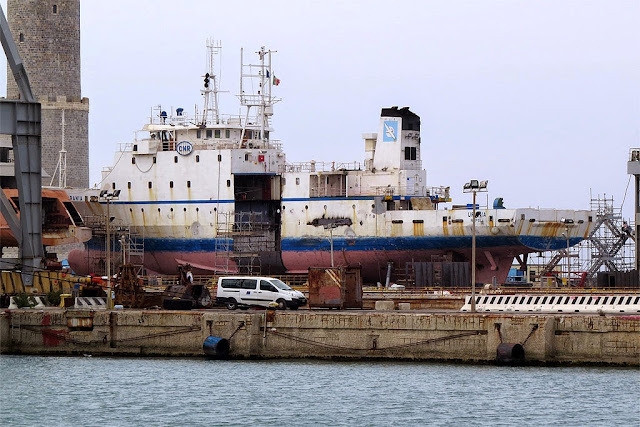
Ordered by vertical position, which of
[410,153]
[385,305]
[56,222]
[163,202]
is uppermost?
[410,153]

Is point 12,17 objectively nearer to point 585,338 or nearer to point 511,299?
point 511,299

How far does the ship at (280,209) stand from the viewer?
7294 centimetres

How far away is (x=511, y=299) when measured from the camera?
166 ft

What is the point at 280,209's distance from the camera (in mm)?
76562

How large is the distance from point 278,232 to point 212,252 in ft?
12.0

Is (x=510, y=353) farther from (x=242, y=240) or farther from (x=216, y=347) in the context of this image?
(x=242, y=240)

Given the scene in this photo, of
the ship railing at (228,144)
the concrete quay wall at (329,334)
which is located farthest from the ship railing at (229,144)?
the concrete quay wall at (329,334)

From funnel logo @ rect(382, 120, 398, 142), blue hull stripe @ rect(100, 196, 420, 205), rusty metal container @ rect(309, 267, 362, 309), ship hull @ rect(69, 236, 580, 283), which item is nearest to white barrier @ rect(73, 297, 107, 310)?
rusty metal container @ rect(309, 267, 362, 309)

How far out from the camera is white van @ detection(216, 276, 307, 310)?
1954 inches

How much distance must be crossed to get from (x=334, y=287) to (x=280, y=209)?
27845 millimetres

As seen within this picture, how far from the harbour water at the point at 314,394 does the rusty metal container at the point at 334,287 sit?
5217 mm

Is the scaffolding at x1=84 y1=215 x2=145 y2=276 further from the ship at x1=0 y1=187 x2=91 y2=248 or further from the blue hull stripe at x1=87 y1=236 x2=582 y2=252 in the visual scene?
the blue hull stripe at x1=87 y1=236 x2=582 y2=252

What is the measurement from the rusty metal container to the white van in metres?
0.80

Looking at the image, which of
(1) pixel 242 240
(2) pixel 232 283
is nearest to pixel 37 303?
(2) pixel 232 283
